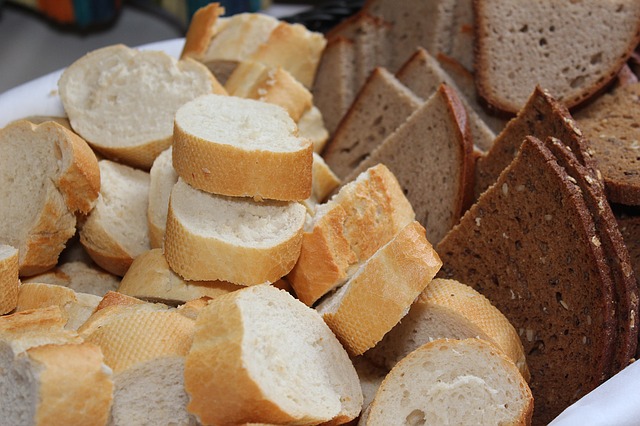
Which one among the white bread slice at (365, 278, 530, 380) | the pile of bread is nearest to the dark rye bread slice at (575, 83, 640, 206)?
the pile of bread

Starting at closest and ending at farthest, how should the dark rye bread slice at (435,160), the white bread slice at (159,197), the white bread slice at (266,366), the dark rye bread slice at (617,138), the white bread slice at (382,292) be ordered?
1. the white bread slice at (266,366)
2. the white bread slice at (382,292)
3. the dark rye bread slice at (617,138)
4. the white bread slice at (159,197)
5. the dark rye bread slice at (435,160)

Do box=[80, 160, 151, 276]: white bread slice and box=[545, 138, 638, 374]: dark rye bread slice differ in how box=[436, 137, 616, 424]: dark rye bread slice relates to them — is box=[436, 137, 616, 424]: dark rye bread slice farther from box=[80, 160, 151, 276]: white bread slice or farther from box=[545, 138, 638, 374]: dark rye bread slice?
box=[80, 160, 151, 276]: white bread slice

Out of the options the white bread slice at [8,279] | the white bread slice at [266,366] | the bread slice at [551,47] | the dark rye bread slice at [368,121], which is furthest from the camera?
the dark rye bread slice at [368,121]

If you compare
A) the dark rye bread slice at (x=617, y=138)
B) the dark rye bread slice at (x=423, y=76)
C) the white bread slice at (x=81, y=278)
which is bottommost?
the white bread slice at (x=81, y=278)

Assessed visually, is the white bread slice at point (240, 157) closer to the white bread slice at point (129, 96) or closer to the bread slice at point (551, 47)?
the white bread slice at point (129, 96)

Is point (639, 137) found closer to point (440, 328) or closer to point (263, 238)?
point (440, 328)

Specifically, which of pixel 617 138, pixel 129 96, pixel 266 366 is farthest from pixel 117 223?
pixel 617 138

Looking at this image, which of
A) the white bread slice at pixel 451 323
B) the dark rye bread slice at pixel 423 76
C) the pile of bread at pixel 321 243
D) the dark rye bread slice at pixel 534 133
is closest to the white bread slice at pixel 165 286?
the pile of bread at pixel 321 243
